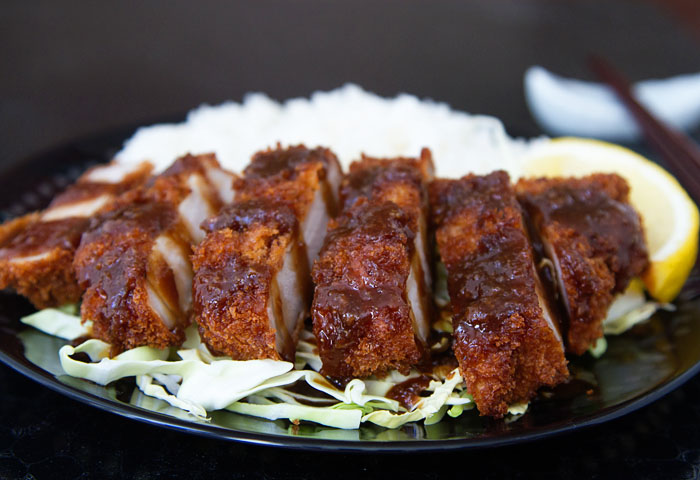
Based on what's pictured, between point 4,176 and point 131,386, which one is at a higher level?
point 4,176

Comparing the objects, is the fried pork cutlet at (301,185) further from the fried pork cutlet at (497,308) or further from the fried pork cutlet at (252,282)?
the fried pork cutlet at (497,308)

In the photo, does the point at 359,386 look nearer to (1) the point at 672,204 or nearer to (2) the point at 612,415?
(2) the point at 612,415

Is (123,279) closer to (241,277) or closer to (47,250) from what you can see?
(241,277)

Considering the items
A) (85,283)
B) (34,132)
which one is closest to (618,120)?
(85,283)

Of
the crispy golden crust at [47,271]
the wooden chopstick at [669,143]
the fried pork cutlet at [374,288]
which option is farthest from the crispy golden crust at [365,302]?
the wooden chopstick at [669,143]

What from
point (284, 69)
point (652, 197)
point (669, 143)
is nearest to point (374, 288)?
point (652, 197)

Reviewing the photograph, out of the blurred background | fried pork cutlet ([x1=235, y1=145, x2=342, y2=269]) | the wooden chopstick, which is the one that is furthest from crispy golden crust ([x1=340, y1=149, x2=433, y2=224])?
the blurred background
